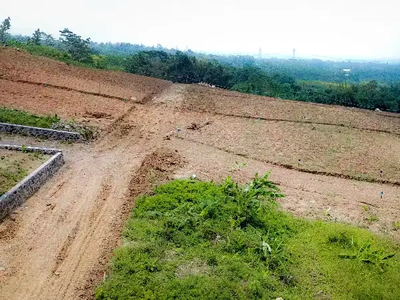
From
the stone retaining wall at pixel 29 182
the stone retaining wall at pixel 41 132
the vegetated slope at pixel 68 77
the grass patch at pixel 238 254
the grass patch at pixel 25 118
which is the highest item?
the vegetated slope at pixel 68 77

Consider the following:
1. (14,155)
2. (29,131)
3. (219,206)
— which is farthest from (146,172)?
(29,131)

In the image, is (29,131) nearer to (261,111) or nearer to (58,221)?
(58,221)

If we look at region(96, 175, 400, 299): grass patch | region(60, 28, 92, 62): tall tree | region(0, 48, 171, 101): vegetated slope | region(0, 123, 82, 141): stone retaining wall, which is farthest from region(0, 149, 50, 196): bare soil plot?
region(60, 28, 92, 62): tall tree

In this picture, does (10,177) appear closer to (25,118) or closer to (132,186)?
(132,186)

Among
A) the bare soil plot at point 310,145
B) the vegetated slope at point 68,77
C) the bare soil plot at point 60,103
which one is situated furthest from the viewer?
the vegetated slope at point 68,77

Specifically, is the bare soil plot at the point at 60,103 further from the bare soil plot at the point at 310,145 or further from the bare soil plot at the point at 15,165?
the bare soil plot at the point at 15,165

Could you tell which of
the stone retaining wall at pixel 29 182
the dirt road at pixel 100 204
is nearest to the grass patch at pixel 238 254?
the dirt road at pixel 100 204

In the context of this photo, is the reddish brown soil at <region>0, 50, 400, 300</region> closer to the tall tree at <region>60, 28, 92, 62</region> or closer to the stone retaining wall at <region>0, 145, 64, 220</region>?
the stone retaining wall at <region>0, 145, 64, 220</region>
